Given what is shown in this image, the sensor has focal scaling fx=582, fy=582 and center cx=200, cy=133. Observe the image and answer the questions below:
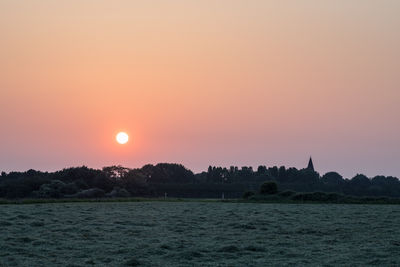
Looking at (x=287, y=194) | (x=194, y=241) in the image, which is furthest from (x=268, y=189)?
(x=194, y=241)

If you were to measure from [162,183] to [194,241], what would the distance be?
13339 centimetres

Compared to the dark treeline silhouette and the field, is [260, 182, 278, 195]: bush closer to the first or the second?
the dark treeline silhouette

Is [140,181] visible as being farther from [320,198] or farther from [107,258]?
[107,258]

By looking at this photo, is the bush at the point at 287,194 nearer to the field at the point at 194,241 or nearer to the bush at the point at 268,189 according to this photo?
the bush at the point at 268,189

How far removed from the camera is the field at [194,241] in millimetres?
20422

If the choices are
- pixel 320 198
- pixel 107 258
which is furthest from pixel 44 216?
pixel 320 198

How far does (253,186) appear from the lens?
15712 centimetres

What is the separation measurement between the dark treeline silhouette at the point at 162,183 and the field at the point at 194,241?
5030 cm

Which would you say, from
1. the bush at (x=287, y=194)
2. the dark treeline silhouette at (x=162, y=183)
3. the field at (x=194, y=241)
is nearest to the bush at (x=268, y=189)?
the bush at (x=287, y=194)

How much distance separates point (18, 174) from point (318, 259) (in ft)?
400

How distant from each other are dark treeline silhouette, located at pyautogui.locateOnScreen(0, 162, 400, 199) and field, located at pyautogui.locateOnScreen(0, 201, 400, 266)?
1980 inches

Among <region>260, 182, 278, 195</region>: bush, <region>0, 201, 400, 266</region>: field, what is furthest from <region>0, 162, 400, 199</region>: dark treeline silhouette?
<region>0, 201, 400, 266</region>: field

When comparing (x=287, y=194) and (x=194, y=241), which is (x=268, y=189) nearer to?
(x=287, y=194)

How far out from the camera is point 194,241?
26.0 m
